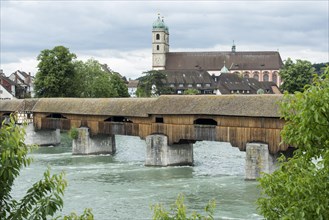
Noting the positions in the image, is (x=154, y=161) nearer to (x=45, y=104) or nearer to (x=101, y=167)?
(x=101, y=167)

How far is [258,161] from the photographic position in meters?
Answer: 21.0

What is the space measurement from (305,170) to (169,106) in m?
19.5

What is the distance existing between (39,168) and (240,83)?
181 feet

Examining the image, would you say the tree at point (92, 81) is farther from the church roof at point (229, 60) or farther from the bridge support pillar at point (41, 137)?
the church roof at point (229, 60)

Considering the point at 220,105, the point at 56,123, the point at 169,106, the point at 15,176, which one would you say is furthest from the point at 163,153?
the point at 15,176

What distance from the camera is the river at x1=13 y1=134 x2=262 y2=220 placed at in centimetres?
1631

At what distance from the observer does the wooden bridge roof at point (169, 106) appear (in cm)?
2208

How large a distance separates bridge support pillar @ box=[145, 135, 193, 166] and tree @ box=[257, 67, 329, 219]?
18.5 meters

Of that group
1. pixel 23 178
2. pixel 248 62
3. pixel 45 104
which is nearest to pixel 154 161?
pixel 23 178

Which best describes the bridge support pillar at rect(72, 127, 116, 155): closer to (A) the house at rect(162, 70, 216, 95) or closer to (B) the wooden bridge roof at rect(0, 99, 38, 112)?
(B) the wooden bridge roof at rect(0, 99, 38, 112)

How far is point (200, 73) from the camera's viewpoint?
255 feet

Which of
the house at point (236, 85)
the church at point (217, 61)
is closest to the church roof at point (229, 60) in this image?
the church at point (217, 61)

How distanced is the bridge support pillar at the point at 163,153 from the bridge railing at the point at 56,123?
7502 mm

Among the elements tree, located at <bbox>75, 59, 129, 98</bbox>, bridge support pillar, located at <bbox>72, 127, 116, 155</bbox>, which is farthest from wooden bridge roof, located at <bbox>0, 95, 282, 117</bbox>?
tree, located at <bbox>75, 59, 129, 98</bbox>
